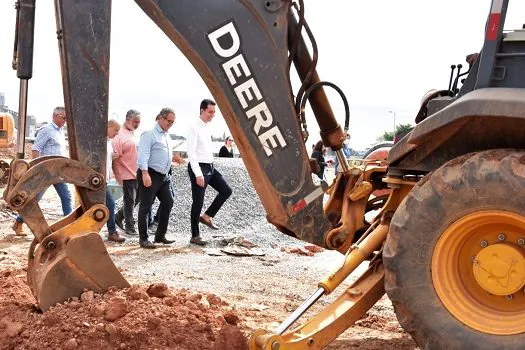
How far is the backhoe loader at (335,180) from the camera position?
11.5ft

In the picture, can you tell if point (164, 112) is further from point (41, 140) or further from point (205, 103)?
point (41, 140)

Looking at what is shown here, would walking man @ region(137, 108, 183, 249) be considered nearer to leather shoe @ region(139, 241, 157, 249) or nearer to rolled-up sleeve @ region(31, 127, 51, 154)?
leather shoe @ region(139, 241, 157, 249)

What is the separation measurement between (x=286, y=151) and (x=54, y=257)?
1509 mm

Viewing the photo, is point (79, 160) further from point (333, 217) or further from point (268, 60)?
point (333, 217)

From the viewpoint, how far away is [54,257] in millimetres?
4266

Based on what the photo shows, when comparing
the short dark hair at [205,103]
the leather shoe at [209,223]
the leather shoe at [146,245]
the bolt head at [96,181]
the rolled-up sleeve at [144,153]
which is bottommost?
the leather shoe at [146,245]

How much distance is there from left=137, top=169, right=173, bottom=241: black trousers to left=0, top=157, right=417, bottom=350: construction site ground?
4.07 ft

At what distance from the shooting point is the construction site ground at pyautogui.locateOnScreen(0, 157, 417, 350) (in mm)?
4047

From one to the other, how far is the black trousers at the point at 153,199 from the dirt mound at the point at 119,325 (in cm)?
442

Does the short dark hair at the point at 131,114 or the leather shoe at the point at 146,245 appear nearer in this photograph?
the leather shoe at the point at 146,245

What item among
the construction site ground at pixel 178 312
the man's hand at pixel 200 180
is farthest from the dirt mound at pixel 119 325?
the man's hand at pixel 200 180

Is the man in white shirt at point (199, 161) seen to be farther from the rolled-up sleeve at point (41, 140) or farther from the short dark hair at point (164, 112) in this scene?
the rolled-up sleeve at point (41, 140)

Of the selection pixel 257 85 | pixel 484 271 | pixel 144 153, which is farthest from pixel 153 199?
pixel 484 271

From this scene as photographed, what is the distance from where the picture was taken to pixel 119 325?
409cm
